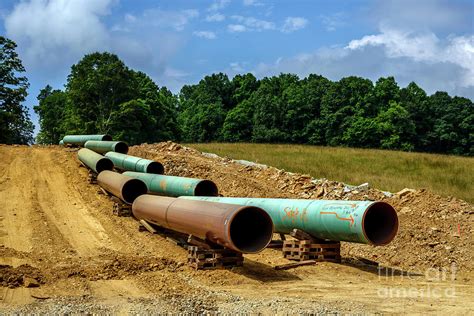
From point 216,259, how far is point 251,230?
97cm

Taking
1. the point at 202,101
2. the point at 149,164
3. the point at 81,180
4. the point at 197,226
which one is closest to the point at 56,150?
the point at 81,180

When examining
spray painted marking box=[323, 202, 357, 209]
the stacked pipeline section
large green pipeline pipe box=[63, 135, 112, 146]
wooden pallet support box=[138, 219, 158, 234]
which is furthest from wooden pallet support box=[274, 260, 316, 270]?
large green pipeline pipe box=[63, 135, 112, 146]

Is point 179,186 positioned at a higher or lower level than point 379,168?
lower

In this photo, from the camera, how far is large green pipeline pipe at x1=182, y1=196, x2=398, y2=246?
1008 centimetres

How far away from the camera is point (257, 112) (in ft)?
243

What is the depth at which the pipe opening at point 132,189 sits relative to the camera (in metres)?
16.8

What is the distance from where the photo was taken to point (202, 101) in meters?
84.1

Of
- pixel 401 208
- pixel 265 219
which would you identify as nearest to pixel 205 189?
pixel 265 219

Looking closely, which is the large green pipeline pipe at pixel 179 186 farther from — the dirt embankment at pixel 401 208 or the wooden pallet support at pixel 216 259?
the wooden pallet support at pixel 216 259

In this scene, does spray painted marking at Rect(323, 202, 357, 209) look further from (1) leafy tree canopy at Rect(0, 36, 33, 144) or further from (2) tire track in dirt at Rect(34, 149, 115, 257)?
(1) leafy tree canopy at Rect(0, 36, 33, 144)

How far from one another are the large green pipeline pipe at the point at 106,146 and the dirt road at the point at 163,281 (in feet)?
29.8

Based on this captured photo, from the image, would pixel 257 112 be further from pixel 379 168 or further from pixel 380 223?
pixel 380 223

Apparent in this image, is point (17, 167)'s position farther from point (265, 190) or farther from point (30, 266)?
point (30, 266)

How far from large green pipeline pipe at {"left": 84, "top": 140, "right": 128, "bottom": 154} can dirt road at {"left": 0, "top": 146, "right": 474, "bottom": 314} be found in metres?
9.09
